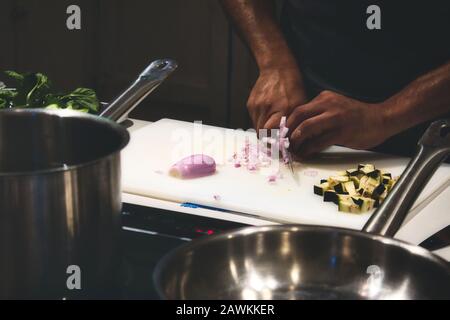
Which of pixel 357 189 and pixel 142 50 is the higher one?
pixel 357 189

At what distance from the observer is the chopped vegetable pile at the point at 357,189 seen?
1.03 m

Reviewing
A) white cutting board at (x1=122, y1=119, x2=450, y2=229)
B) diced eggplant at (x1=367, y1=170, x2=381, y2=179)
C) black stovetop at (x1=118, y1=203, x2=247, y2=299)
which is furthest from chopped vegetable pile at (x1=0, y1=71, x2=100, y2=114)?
diced eggplant at (x1=367, y1=170, x2=381, y2=179)

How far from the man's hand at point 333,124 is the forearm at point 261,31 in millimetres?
221

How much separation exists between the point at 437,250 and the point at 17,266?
0.50 meters

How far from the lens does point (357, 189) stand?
1061mm

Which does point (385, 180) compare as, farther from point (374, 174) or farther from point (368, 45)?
point (368, 45)

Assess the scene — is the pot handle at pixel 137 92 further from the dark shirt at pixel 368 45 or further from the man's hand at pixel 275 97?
the dark shirt at pixel 368 45

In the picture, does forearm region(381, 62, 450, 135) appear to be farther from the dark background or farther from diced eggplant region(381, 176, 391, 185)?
the dark background

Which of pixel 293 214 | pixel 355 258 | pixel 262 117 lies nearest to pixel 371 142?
pixel 262 117

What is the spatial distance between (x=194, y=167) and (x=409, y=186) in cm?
47

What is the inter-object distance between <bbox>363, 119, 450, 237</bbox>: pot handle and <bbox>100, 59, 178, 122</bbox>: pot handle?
0.38m

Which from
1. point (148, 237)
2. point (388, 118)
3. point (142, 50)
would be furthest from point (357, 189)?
point (142, 50)

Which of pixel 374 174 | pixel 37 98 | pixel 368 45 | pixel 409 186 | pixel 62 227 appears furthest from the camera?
pixel 368 45

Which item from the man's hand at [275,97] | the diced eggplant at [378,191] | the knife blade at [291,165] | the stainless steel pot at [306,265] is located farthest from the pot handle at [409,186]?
the man's hand at [275,97]
